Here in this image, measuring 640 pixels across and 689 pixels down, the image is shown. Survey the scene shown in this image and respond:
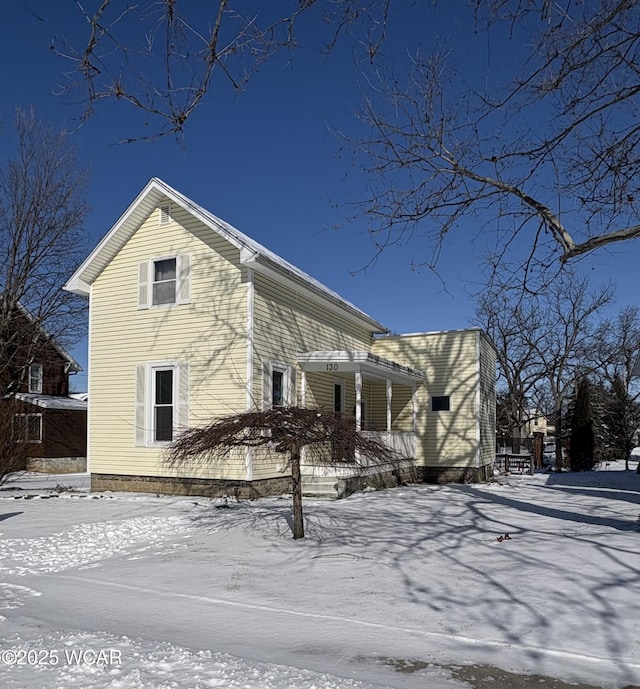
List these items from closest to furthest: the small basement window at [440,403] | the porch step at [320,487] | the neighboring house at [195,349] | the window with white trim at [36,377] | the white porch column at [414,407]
Answer: the neighboring house at [195,349] < the porch step at [320,487] < the white porch column at [414,407] < the small basement window at [440,403] < the window with white trim at [36,377]

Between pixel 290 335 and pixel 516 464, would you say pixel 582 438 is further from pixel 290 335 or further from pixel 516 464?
pixel 290 335

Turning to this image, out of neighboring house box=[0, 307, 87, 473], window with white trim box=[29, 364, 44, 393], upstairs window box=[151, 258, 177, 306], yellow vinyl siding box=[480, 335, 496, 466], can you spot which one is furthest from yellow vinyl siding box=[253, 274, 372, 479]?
window with white trim box=[29, 364, 44, 393]

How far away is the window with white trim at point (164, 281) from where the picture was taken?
45.5 ft

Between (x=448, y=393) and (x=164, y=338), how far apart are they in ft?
29.6

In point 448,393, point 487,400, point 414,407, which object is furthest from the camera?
point 487,400

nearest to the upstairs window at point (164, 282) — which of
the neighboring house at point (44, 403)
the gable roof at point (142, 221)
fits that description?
the gable roof at point (142, 221)

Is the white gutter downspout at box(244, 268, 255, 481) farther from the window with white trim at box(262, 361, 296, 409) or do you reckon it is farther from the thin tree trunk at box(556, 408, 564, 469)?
the thin tree trunk at box(556, 408, 564, 469)

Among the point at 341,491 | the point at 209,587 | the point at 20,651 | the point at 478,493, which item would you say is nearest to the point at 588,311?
the point at 478,493

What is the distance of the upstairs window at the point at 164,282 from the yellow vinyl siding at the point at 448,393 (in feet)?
27.0

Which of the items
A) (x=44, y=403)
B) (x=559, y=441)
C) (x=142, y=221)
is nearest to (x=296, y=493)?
(x=142, y=221)

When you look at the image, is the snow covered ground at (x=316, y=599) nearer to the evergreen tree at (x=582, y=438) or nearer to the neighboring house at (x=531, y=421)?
the evergreen tree at (x=582, y=438)

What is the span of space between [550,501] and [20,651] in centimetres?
1144

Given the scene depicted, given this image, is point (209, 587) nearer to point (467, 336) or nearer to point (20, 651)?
point (20, 651)

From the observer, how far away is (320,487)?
44.1 feet
